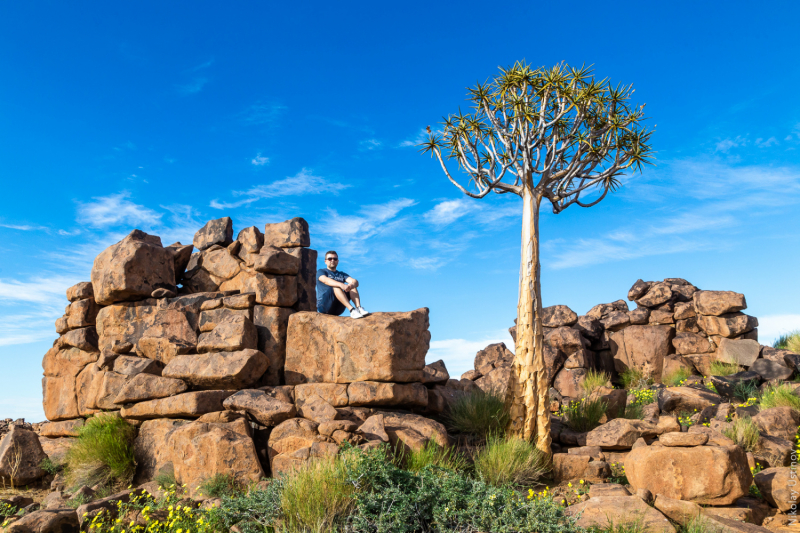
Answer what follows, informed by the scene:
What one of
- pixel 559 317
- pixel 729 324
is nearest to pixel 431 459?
pixel 559 317

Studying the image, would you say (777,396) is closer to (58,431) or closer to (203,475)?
(203,475)

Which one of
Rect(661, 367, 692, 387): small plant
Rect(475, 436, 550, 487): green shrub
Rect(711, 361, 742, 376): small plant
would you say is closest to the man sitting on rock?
Rect(475, 436, 550, 487): green shrub

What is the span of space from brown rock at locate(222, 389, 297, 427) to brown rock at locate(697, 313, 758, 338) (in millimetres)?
17554

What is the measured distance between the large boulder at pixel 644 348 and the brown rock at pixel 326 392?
1474cm

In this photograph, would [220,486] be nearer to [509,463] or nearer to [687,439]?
[509,463]

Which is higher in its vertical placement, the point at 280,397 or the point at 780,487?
the point at 280,397

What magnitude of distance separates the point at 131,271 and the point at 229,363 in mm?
4394

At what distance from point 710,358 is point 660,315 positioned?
2.36 meters

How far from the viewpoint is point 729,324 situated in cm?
2105

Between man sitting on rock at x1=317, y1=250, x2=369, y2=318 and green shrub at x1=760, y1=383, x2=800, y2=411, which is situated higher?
man sitting on rock at x1=317, y1=250, x2=369, y2=318

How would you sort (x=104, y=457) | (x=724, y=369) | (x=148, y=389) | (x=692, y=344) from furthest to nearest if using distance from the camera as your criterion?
(x=692, y=344), (x=724, y=369), (x=148, y=389), (x=104, y=457)

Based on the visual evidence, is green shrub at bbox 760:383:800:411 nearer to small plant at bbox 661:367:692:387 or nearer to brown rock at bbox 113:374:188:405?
small plant at bbox 661:367:692:387

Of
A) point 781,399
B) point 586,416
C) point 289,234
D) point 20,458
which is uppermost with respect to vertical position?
point 289,234

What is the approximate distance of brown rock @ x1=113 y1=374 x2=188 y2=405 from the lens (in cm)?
1123
